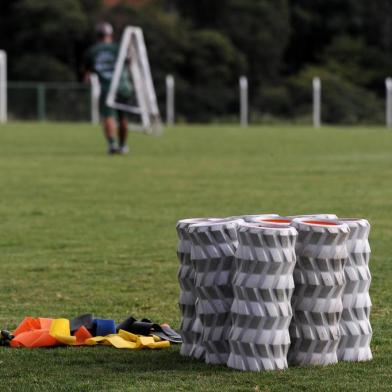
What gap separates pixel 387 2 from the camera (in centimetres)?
6931

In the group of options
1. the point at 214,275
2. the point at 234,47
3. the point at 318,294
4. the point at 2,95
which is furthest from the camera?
the point at 234,47

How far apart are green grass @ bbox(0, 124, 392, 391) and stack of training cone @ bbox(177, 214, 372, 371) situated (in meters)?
0.12

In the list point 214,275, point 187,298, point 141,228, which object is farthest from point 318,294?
point 141,228

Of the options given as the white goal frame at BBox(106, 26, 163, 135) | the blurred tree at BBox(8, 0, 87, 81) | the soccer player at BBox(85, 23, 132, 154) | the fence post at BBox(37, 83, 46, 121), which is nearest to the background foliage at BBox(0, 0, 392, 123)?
the blurred tree at BBox(8, 0, 87, 81)

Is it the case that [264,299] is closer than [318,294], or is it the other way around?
[264,299]

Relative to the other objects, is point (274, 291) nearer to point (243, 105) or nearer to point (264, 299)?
point (264, 299)

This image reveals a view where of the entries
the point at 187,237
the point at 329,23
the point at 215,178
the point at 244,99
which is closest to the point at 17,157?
the point at 215,178

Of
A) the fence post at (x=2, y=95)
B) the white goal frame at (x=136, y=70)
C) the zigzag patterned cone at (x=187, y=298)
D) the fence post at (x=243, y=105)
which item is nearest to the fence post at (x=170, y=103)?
the fence post at (x=243, y=105)

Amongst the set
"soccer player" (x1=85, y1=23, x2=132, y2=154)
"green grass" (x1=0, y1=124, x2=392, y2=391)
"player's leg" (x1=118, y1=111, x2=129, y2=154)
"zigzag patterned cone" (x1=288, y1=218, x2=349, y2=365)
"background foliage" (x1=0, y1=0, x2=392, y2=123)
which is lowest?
"green grass" (x1=0, y1=124, x2=392, y2=391)

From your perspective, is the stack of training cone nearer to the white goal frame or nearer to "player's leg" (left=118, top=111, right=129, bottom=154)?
the white goal frame

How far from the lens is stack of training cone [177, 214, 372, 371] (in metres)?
5.75

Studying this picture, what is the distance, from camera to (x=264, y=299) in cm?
576

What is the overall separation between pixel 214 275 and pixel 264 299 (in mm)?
396

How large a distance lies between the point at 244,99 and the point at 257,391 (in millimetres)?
45663
